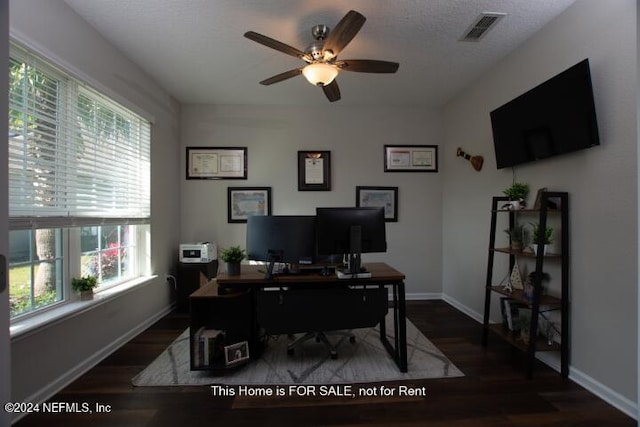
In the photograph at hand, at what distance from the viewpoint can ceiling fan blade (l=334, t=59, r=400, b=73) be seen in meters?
2.12

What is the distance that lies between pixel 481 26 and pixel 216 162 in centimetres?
321

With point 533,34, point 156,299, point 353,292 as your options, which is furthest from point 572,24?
point 156,299

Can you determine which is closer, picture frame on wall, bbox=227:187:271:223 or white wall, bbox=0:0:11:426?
white wall, bbox=0:0:11:426

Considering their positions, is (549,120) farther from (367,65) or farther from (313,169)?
(313,169)

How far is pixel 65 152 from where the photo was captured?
206 cm

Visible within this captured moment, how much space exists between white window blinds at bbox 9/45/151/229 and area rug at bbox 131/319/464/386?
1297 millimetres

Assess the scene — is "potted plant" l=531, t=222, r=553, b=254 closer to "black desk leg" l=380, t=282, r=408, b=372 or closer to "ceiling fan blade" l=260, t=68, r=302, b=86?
"black desk leg" l=380, t=282, r=408, b=372

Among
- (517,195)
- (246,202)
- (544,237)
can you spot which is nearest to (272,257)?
(246,202)

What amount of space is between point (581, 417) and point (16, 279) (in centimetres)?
355

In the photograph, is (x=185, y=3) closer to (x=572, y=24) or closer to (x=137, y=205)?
(x=137, y=205)

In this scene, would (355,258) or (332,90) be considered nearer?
(355,258)

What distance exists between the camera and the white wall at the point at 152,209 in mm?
1751

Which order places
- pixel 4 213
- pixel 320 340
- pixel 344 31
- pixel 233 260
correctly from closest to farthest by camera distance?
pixel 4 213 → pixel 344 31 → pixel 233 260 → pixel 320 340

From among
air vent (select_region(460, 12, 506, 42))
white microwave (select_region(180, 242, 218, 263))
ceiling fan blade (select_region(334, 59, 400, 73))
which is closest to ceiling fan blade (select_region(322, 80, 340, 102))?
ceiling fan blade (select_region(334, 59, 400, 73))
